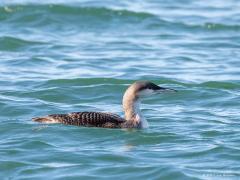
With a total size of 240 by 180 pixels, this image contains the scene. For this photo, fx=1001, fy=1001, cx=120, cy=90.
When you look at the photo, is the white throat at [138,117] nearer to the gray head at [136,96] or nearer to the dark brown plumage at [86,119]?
the gray head at [136,96]

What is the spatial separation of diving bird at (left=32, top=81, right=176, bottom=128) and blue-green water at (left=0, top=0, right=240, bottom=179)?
0.35ft

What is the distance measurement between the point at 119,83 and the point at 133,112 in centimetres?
371

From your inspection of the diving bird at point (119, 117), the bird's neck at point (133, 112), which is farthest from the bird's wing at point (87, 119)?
the bird's neck at point (133, 112)

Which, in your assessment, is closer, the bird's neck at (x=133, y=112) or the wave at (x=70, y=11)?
the bird's neck at (x=133, y=112)

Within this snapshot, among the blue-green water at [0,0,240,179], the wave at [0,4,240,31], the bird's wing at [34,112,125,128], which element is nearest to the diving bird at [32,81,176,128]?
the bird's wing at [34,112,125,128]

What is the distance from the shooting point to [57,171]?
1252 cm

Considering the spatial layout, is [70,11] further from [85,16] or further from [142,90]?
[142,90]

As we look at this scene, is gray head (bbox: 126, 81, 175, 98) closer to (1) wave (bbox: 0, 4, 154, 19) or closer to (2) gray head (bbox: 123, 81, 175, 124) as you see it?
(2) gray head (bbox: 123, 81, 175, 124)

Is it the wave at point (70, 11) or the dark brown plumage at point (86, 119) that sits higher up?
the wave at point (70, 11)

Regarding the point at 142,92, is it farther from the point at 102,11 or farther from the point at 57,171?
the point at 102,11

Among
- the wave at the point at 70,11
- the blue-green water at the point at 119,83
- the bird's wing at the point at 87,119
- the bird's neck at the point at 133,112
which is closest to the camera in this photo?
the blue-green water at the point at 119,83

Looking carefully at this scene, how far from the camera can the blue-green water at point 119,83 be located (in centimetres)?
1298

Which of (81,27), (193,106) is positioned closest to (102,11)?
(81,27)

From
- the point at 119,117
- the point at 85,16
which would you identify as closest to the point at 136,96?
the point at 119,117
